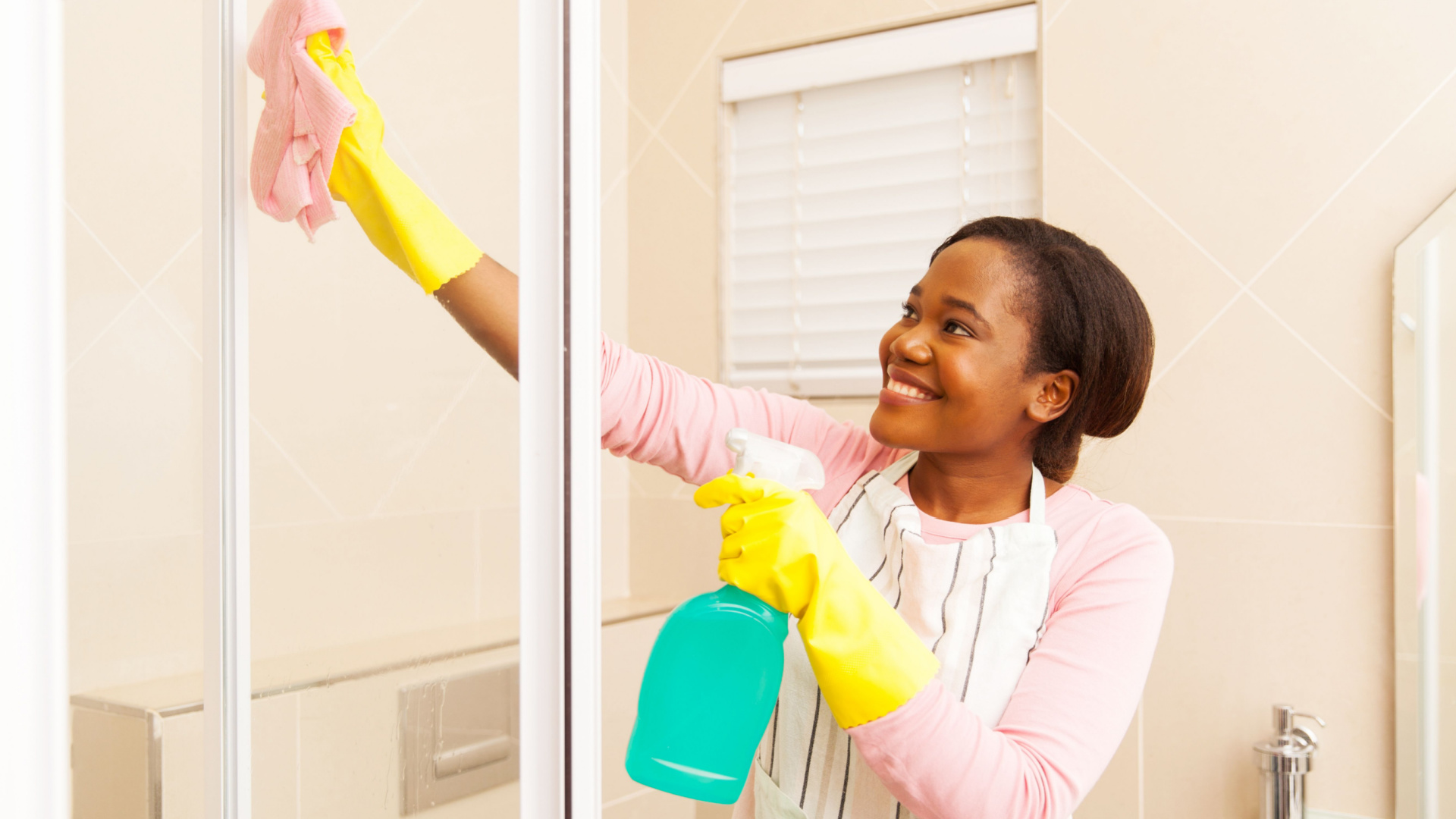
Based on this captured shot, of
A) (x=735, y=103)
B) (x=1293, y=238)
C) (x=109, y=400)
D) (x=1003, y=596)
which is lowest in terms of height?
(x=1003, y=596)

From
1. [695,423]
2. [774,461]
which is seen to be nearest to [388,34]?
[774,461]

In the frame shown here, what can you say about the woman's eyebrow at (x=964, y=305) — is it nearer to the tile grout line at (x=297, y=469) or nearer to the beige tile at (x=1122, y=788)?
the tile grout line at (x=297, y=469)

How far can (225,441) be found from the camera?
0.26m

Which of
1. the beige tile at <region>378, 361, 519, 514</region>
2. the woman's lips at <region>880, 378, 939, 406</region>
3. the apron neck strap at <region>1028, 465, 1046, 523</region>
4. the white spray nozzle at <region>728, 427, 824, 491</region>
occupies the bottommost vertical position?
the apron neck strap at <region>1028, 465, 1046, 523</region>

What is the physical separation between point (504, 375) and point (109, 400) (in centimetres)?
9

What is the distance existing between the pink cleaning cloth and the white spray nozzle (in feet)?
0.86

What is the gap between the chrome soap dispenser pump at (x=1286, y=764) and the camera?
1.05 metres

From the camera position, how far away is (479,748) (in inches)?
9.9

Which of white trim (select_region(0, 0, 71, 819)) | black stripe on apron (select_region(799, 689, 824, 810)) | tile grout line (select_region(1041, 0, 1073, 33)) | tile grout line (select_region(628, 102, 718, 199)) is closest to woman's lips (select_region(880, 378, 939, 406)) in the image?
black stripe on apron (select_region(799, 689, 824, 810))

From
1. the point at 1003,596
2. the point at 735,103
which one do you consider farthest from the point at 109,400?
the point at 735,103

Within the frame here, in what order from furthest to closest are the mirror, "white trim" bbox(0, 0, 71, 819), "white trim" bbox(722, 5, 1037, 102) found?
"white trim" bbox(722, 5, 1037, 102) < the mirror < "white trim" bbox(0, 0, 71, 819)

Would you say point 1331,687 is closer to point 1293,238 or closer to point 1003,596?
point 1293,238

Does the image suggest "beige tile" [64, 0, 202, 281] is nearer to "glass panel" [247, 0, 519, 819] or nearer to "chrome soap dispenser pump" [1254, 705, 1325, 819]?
"glass panel" [247, 0, 519, 819]

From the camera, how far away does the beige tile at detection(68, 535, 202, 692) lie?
212 millimetres
